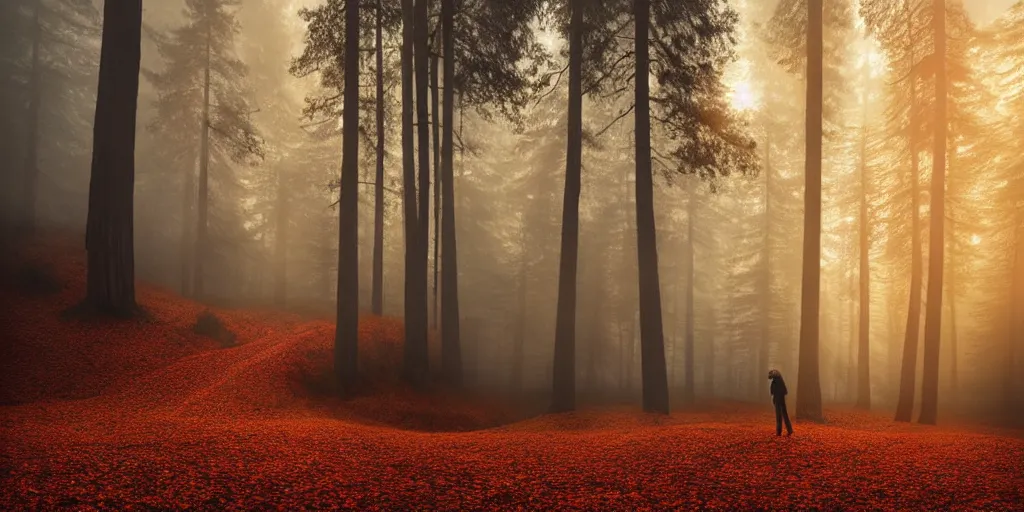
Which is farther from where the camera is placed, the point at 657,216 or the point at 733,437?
the point at 657,216

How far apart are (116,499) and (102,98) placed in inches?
512

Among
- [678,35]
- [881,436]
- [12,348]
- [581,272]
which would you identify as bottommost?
[881,436]

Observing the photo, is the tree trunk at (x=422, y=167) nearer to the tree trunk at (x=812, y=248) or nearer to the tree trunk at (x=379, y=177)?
the tree trunk at (x=379, y=177)

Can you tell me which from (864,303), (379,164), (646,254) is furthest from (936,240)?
(379,164)

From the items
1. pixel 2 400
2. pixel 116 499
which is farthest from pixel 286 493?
pixel 2 400

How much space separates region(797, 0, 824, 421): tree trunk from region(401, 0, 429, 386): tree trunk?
10238 mm

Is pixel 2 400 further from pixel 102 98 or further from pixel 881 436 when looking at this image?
pixel 881 436

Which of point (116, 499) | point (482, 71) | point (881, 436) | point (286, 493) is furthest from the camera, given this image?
point (482, 71)

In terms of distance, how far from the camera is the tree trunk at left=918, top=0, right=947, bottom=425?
1448 centimetres

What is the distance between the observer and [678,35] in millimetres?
13938

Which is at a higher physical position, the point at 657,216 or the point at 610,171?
the point at 610,171

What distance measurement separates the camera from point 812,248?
13.3 metres

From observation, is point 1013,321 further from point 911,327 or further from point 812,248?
point 812,248

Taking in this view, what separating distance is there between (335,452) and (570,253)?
8.81m
